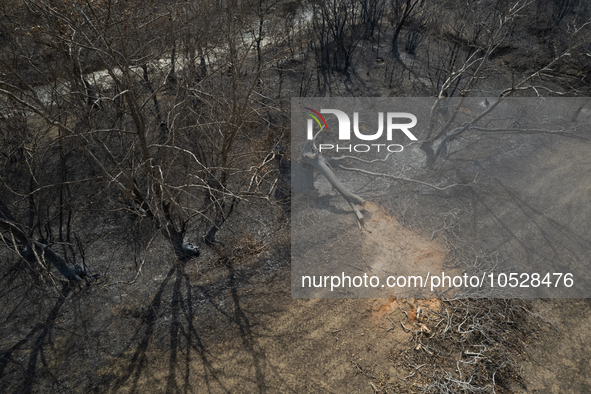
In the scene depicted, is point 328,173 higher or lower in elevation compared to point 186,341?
higher

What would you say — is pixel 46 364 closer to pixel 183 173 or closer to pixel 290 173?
pixel 183 173

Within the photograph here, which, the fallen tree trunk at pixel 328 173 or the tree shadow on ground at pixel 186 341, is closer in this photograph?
the tree shadow on ground at pixel 186 341

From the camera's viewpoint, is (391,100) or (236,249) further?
(391,100)

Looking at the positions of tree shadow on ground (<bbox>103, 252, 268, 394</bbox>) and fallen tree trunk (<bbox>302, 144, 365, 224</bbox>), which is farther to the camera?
fallen tree trunk (<bbox>302, 144, 365, 224</bbox>)

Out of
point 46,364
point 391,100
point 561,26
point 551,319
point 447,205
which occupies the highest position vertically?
point 561,26

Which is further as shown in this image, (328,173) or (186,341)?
(328,173)

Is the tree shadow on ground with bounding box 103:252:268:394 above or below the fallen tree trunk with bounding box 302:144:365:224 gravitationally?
below

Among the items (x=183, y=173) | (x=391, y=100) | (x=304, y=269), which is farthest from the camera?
(x=391, y=100)

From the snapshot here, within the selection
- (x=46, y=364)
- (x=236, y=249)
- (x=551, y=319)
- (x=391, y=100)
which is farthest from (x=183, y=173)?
(x=551, y=319)

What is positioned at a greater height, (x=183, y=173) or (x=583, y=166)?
(x=183, y=173)

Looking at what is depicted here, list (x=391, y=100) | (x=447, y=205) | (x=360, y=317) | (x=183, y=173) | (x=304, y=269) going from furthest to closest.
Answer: (x=391, y=100) → (x=183, y=173) → (x=447, y=205) → (x=304, y=269) → (x=360, y=317)

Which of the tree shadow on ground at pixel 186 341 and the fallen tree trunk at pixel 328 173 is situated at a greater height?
the fallen tree trunk at pixel 328 173
